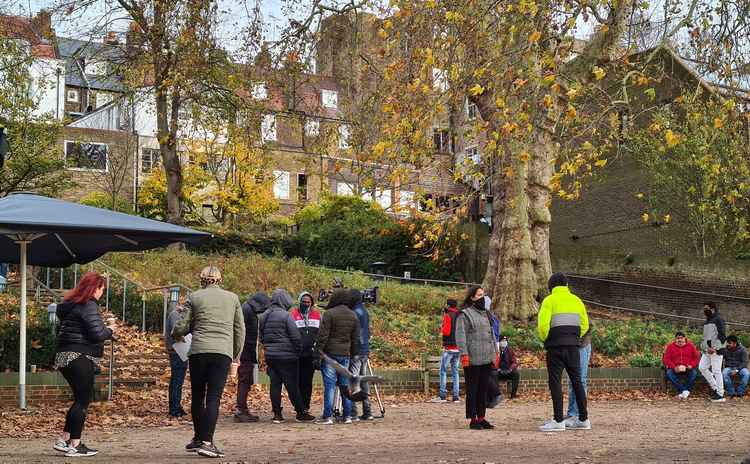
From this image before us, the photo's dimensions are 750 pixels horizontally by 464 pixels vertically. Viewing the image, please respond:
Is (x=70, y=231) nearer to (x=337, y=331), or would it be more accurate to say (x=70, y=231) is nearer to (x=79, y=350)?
(x=79, y=350)

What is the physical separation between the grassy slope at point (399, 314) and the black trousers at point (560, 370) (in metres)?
7.97

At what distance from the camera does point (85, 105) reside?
64938mm

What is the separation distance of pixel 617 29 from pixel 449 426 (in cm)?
1046

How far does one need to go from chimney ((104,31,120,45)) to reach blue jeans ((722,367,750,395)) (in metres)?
17.4

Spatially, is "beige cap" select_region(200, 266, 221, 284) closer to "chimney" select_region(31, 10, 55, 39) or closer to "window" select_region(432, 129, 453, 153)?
"window" select_region(432, 129, 453, 153)

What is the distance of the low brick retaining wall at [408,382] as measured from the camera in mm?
13559

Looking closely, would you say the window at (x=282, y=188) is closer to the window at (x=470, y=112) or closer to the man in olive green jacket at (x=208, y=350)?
the window at (x=470, y=112)

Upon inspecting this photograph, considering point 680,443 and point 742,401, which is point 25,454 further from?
point 742,401

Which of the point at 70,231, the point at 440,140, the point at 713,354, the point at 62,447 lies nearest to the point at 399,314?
the point at 713,354

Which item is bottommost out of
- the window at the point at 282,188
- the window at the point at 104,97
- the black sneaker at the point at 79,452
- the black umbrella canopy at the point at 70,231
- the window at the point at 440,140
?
the black sneaker at the point at 79,452

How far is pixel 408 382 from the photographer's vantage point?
58.3ft

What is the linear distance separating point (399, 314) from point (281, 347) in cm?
1165

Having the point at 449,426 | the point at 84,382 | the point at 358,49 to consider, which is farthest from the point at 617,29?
the point at 84,382

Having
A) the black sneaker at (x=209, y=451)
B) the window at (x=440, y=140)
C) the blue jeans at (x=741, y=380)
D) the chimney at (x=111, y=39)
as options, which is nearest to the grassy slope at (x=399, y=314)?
the blue jeans at (x=741, y=380)
